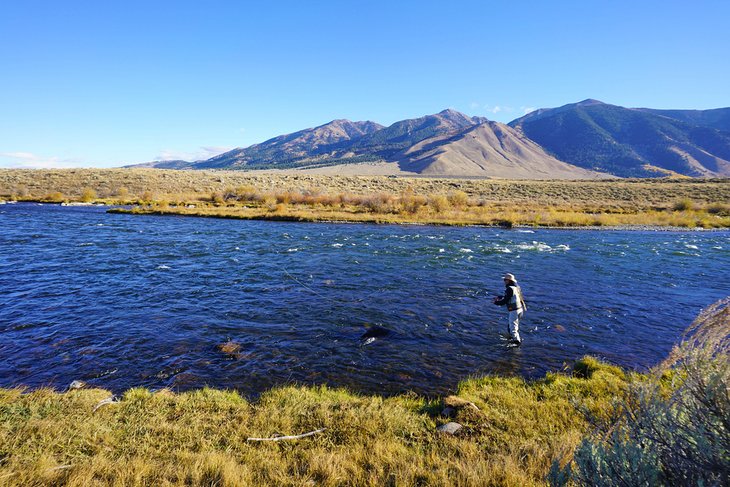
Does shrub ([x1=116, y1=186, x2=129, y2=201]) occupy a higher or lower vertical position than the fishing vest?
higher

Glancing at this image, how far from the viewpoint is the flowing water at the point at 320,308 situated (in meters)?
9.40

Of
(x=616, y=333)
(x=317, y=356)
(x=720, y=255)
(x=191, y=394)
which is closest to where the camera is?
(x=191, y=394)

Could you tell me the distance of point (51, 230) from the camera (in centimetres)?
3127

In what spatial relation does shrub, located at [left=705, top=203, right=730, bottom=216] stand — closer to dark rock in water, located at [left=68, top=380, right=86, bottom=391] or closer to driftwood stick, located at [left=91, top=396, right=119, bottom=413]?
driftwood stick, located at [left=91, top=396, right=119, bottom=413]

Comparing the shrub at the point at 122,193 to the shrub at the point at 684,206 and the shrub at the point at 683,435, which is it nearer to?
the shrub at the point at 683,435

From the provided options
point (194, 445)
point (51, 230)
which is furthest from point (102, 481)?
point (51, 230)

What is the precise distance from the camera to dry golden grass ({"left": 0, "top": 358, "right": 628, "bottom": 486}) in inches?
187

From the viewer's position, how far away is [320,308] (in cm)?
1410

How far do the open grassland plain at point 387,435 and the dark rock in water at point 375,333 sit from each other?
3.57 metres

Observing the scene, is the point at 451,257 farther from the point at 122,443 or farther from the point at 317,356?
the point at 122,443

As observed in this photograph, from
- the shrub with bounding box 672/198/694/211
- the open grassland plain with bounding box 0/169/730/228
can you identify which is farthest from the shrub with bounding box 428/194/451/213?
the shrub with bounding box 672/198/694/211

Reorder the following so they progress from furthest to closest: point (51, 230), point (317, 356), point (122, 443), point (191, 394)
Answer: point (51, 230) → point (317, 356) → point (191, 394) → point (122, 443)

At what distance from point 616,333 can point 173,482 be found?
13.4 metres

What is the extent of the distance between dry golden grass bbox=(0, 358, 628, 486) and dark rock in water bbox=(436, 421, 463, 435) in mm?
104
